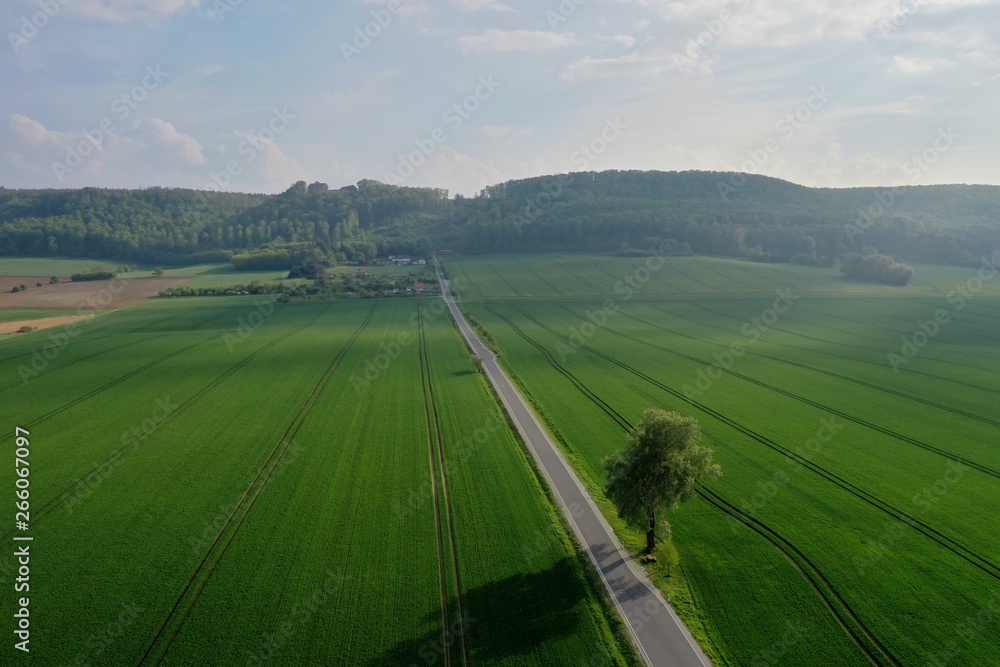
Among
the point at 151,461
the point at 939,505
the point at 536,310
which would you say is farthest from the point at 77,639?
the point at 536,310

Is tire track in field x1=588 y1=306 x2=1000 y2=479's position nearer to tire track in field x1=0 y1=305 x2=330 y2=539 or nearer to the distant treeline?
tire track in field x1=0 y1=305 x2=330 y2=539

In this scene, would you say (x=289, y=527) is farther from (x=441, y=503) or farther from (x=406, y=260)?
(x=406, y=260)

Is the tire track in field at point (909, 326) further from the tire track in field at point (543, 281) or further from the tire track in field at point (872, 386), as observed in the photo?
the tire track in field at point (543, 281)

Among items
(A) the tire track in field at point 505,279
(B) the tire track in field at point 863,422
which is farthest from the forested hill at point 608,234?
(B) the tire track in field at point 863,422

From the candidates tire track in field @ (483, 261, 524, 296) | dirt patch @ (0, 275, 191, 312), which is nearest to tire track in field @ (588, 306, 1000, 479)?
tire track in field @ (483, 261, 524, 296)

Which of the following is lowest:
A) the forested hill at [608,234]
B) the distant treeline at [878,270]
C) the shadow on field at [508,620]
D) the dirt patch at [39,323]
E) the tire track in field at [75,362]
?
the shadow on field at [508,620]

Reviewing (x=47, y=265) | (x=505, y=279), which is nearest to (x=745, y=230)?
(x=505, y=279)
